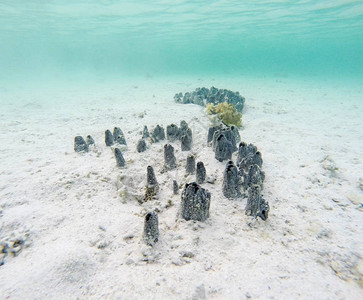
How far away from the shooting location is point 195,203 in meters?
3.35

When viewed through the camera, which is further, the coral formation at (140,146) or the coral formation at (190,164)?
the coral formation at (140,146)

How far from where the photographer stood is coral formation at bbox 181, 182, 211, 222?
330 cm

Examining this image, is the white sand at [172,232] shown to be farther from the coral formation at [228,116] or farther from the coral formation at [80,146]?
the coral formation at [228,116]

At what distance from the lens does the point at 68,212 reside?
3.76 metres

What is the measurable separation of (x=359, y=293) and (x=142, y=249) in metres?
2.72

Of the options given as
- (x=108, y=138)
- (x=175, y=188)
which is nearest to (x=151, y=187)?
(x=175, y=188)

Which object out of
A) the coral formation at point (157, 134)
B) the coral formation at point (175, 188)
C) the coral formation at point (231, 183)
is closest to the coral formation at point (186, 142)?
the coral formation at point (157, 134)

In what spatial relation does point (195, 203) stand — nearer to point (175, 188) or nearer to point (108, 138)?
point (175, 188)

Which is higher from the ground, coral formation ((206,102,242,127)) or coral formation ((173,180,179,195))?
coral formation ((206,102,242,127))

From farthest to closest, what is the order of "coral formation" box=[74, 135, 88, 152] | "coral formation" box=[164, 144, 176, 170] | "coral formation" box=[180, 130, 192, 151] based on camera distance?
"coral formation" box=[74, 135, 88, 152]
"coral formation" box=[180, 130, 192, 151]
"coral formation" box=[164, 144, 176, 170]

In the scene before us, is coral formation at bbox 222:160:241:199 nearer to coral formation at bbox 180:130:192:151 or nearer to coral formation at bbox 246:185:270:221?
coral formation at bbox 246:185:270:221

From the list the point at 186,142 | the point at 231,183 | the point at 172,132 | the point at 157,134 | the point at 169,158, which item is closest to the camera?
the point at 231,183

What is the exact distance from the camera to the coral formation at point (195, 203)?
3.30 metres

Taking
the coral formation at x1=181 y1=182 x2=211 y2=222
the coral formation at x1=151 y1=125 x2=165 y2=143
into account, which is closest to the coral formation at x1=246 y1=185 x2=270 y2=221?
the coral formation at x1=181 y1=182 x2=211 y2=222
